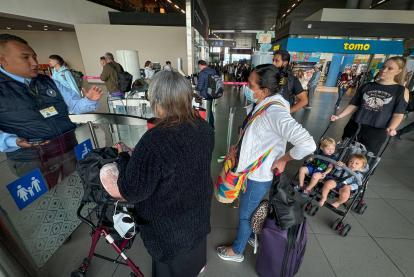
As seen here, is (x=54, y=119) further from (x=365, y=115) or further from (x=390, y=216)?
(x=390, y=216)

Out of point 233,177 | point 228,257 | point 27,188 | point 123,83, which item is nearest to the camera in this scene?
point 27,188

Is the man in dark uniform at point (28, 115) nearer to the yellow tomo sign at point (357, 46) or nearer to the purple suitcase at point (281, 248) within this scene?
the purple suitcase at point (281, 248)

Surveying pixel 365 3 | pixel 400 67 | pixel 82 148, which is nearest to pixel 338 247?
pixel 400 67

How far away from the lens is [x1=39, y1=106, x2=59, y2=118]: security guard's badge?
1659 mm

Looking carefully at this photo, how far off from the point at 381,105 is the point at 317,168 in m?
1.00

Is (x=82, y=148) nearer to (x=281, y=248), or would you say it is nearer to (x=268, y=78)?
(x=268, y=78)

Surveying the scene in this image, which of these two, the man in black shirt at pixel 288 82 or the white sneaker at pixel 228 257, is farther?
the man in black shirt at pixel 288 82

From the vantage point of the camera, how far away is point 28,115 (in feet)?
5.22

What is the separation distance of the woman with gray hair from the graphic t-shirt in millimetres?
2312

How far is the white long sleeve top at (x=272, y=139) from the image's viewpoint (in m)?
1.11

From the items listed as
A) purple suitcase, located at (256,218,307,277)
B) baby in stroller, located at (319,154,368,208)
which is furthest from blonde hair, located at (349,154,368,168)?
purple suitcase, located at (256,218,307,277)

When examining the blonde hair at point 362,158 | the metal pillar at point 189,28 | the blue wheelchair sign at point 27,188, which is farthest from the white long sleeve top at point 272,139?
the metal pillar at point 189,28

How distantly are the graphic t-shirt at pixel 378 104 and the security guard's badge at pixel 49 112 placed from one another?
3.31 metres

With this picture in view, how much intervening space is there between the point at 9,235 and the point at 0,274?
0.20 m
